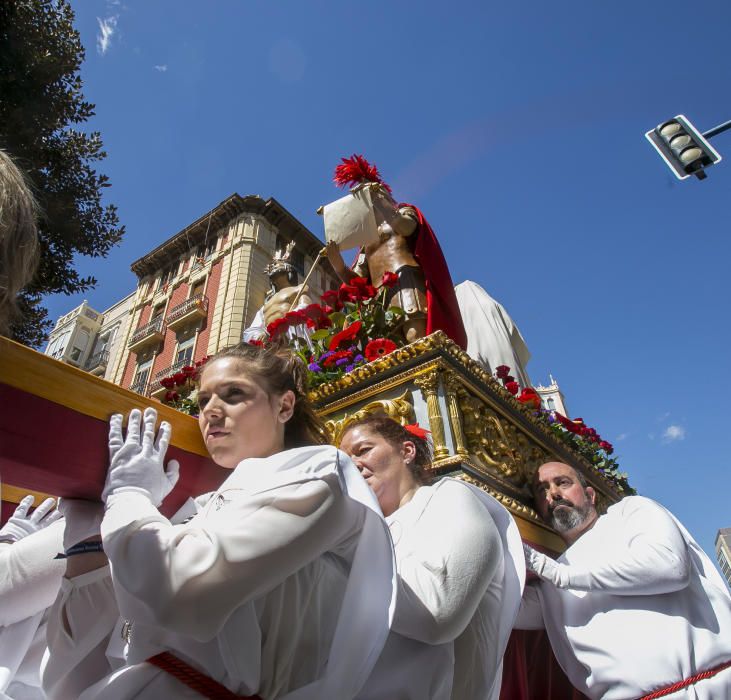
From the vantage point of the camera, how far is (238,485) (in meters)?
1.49

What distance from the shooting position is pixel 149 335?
24.6 metres

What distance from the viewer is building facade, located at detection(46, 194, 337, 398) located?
22.6m

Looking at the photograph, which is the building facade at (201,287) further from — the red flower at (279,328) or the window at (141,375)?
the red flower at (279,328)

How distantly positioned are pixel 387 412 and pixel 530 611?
4.27 ft

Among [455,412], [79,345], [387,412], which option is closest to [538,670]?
[455,412]

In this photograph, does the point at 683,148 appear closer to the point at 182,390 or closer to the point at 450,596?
the point at 182,390

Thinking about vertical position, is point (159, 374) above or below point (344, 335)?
above

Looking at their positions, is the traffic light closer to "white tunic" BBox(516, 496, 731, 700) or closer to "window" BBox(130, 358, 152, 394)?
"white tunic" BBox(516, 496, 731, 700)

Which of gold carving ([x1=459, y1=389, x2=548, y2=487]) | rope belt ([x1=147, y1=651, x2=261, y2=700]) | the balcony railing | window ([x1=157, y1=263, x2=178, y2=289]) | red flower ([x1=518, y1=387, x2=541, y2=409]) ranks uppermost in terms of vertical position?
window ([x1=157, y1=263, x2=178, y2=289])

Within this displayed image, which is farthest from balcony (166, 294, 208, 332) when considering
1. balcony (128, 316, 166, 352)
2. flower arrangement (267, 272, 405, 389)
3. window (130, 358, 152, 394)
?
flower arrangement (267, 272, 405, 389)

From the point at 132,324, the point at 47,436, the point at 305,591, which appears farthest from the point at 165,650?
the point at 132,324

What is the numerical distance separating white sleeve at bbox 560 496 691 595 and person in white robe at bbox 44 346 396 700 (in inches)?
46.0

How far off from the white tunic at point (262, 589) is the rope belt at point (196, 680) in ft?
0.04

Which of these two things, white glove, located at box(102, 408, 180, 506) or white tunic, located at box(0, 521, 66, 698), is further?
white tunic, located at box(0, 521, 66, 698)
